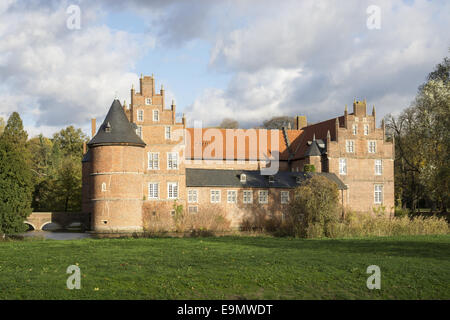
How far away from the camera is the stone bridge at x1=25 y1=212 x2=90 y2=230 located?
45.7 m

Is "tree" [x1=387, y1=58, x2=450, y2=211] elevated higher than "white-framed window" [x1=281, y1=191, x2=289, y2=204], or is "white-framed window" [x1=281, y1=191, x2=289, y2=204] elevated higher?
"tree" [x1=387, y1=58, x2=450, y2=211]

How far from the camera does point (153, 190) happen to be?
4384cm

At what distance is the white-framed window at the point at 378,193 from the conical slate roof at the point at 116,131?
2277 centimetres

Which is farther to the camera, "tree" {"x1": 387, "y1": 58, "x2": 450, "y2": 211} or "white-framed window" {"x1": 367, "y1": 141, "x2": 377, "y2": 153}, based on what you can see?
"white-framed window" {"x1": 367, "y1": 141, "x2": 377, "y2": 153}

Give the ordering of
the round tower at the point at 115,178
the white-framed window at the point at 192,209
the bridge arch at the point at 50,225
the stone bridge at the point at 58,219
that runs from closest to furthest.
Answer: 1. the round tower at the point at 115,178
2. the white-framed window at the point at 192,209
3. the stone bridge at the point at 58,219
4. the bridge arch at the point at 50,225

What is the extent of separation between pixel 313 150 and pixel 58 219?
24032 mm

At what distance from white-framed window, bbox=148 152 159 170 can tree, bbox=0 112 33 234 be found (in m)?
12.7

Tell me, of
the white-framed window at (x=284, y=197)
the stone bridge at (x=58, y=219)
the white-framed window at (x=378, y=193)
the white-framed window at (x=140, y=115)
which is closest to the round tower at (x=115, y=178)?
the white-framed window at (x=140, y=115)

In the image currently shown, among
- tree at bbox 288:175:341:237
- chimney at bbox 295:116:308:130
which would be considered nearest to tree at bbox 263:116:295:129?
chimney at bbox 295:116:308:130

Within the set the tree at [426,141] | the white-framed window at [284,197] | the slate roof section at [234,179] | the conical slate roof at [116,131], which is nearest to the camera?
the tree at [426,141]

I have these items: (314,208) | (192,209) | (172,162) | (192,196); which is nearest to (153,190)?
(172,162)

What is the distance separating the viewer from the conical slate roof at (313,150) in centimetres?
5069

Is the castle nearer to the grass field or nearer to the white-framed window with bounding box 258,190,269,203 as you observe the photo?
the white-framed window with bounding box 258,190,269,203

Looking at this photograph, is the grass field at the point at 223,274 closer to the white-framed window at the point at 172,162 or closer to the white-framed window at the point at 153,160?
the white-framed window at the point at 153,160
